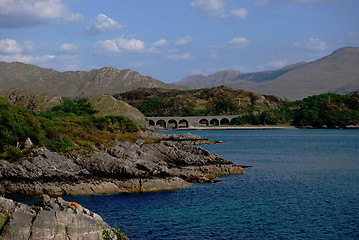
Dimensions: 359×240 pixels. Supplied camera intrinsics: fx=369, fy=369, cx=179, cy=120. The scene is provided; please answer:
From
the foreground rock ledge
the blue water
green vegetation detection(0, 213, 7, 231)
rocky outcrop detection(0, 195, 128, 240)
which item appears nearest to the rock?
the foreground rock ledge

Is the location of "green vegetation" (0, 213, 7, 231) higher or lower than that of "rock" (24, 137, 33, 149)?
lower

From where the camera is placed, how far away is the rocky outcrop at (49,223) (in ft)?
67.2

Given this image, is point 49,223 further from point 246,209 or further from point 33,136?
point 33,136

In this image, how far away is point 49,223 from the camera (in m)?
21.4

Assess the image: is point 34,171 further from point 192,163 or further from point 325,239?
point 325,239

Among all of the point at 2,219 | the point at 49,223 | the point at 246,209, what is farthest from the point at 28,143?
the point at 49,223

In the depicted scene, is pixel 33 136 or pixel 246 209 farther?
pixel 33 136

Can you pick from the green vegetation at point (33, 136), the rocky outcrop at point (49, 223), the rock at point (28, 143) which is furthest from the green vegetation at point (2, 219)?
the rock at point (28, 143)

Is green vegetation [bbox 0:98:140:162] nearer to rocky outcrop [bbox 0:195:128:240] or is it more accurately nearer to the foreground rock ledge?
the foreground rock ledge

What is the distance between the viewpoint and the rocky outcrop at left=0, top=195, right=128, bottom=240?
806 inches

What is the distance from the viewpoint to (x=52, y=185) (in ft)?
150

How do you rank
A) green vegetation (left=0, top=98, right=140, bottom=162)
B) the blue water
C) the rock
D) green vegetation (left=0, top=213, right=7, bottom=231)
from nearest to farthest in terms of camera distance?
green vegetation (left=0, top=213, right=7, bottom=231)
the blue water
green vegetation (left=0, top=98, right=140, bottom=162)
the rock

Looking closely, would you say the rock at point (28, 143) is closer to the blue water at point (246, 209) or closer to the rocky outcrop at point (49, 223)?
the blue water at point (246, 209)

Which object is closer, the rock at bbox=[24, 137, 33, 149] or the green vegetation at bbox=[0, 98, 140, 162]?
the green vegetation at bbox=[0, 98, 140, 162]
